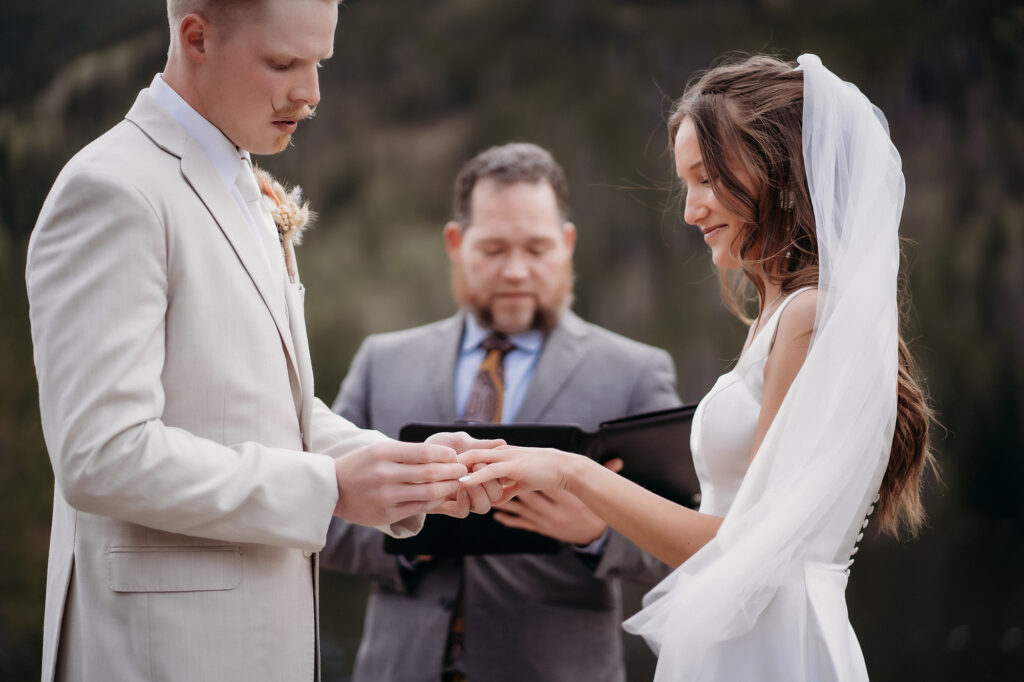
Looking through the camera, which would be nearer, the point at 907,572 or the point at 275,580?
the point at 275,580

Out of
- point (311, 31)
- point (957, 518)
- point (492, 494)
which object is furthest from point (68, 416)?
point (957, 518)

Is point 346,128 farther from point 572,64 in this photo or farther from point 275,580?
point 275,580

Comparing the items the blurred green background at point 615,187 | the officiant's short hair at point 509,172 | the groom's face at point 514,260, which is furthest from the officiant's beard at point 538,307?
the blurred green background at point 615,187

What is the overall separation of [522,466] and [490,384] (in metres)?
0.87

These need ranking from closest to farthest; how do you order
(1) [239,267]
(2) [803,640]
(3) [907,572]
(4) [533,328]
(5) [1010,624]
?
(1) [239,267]
(2) [803,640]
(4) [533,328]
(5) [1010,624]
(3) [907,572]

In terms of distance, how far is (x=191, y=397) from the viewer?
1.54 m

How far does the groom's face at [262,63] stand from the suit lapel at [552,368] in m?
1.31

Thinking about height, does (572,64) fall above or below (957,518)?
above

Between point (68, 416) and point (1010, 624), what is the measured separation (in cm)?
511

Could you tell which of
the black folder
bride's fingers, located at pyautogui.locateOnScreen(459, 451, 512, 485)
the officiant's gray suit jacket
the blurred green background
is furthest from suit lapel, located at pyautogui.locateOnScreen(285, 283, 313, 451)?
the blurred green background

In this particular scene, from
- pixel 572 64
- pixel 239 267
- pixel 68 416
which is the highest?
pixel 572 64

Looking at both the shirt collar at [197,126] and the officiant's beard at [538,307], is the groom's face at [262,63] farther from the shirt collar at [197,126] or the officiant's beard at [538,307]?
the officiant's beard at [538,307]

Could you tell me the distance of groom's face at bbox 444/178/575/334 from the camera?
3.00 metres

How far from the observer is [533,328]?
3.03 m
